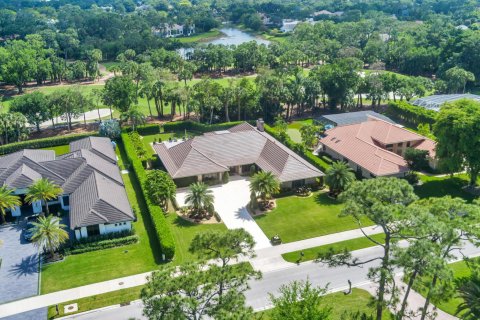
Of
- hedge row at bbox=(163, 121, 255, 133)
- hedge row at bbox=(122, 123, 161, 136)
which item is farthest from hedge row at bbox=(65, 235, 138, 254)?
hedge row at bbox=(163, 121, 255, 133)

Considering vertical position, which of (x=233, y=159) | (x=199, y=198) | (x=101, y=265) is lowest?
(x=101, y=265)

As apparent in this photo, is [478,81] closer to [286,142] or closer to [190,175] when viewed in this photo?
[286,142]

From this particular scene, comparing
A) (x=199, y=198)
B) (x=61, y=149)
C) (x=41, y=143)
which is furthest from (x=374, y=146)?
(x=41, y=143)

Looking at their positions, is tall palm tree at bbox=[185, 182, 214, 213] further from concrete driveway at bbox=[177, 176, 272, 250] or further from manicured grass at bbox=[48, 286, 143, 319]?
manicured grass at bbox=[48, 286, 143, 319]

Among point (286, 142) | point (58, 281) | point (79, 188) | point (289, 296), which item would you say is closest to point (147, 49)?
point (286, 142)

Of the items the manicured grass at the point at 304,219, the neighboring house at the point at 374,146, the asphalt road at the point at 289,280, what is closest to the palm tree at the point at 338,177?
the manicured grass at the point at 304,219

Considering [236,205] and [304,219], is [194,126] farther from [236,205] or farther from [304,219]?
[304,219]
